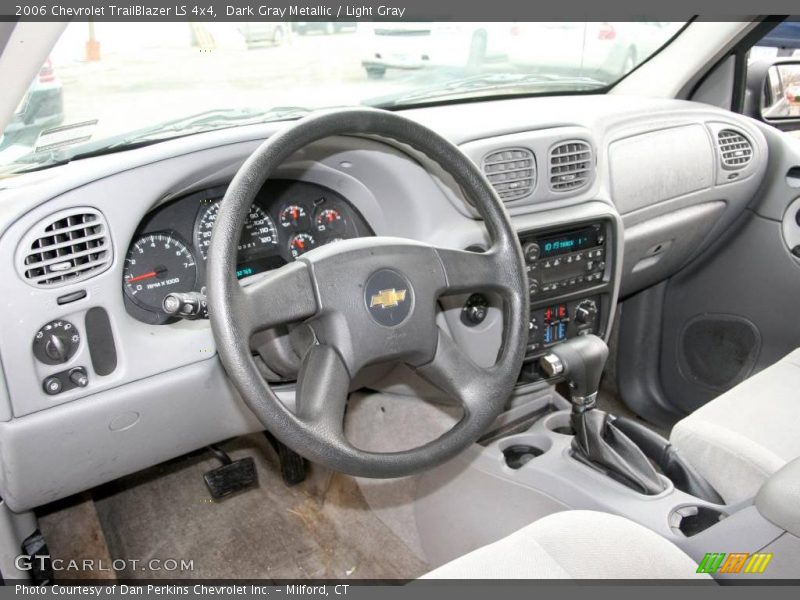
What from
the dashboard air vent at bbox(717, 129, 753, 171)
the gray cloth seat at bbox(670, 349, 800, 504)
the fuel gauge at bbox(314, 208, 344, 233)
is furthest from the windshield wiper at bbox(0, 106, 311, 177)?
the dashboard air vent at bbox(717, 129, 753, 171)

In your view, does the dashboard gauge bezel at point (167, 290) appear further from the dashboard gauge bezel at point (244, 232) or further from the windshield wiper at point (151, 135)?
the windshield wiper at point (151, 135)

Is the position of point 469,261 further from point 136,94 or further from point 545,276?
point 136,94

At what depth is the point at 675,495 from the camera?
1531 mm

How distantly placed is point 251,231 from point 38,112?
0.47m

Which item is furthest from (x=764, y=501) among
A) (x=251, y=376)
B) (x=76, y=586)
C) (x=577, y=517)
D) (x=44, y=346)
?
(x=76, y=586)

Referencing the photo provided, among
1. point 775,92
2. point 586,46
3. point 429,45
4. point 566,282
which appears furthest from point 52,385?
point 775,92

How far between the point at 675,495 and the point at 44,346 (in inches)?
49.2

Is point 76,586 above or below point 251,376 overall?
below

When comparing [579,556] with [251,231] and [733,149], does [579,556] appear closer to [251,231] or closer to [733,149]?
[251,231]

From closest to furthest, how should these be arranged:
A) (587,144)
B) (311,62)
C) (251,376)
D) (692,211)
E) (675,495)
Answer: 1. (251,376)
2. (675,495)
3. (311,62)
4. (587,144)
5. (692,211)

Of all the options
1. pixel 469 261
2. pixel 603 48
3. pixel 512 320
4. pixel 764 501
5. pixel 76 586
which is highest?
pixel 603 48

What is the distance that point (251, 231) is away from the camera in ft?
5.47

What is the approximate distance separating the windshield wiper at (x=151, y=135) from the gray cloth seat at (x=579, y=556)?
109cm

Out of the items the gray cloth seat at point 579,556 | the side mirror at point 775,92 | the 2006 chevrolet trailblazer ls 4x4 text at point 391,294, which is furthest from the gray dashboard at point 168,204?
the side mirror at point 775,92
